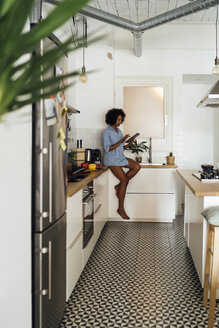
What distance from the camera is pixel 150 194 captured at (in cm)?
529

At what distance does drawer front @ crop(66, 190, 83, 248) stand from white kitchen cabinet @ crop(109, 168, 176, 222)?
95.4 inches

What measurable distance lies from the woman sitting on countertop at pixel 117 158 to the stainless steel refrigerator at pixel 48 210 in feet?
9.53

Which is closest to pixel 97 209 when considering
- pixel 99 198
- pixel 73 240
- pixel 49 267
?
pixel 99 198

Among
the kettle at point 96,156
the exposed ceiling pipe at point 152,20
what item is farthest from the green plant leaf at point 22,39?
A: the kettle at point 96,156

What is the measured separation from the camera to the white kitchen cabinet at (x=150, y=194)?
5.26m

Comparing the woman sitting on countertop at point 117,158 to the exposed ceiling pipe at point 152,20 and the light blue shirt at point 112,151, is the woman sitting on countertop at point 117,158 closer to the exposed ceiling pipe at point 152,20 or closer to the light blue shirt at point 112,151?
the light blue shirt at point 112,151

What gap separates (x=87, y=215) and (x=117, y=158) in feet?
6.53

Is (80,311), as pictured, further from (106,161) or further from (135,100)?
(135,100)

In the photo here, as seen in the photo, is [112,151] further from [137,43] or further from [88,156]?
[137,43]

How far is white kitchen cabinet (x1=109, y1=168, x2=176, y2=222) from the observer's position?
17.3 feet

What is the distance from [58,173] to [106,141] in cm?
304

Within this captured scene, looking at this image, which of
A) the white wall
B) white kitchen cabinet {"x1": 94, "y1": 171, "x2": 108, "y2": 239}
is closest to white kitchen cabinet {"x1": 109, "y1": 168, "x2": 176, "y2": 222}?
white kitchen cabinet {"x1": 94, "y1": 171, "x2": 108, "y2": 239}

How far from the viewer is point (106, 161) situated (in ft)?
17.0

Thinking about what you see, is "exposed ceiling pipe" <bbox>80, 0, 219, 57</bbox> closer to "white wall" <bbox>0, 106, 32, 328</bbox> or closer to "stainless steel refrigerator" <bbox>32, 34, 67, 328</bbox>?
"stainless steel refrigerator" <bbox>32, 34, 67, 328</bbox>
